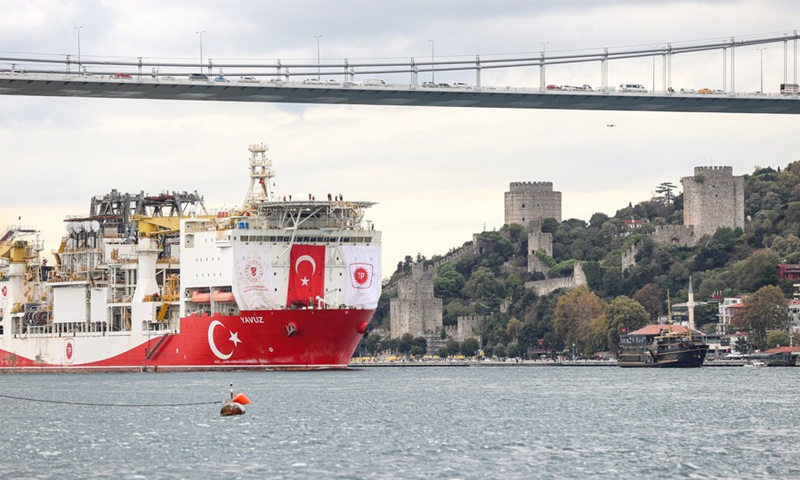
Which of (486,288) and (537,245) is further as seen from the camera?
(537,245)

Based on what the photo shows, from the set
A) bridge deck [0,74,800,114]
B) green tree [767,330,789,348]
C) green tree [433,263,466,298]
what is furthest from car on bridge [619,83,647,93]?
green tree [433,263,466,298]

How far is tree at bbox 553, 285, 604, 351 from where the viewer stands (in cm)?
9194

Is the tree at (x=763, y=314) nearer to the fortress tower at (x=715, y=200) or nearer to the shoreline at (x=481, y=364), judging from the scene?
the shoreline at (x=481, y=364)

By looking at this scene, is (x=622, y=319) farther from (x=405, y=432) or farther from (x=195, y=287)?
(x=405, y=432)

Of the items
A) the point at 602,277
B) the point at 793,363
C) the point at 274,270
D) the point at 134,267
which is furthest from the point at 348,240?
the point at 602,277

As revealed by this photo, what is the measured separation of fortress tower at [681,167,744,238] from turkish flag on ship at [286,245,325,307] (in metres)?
52.4

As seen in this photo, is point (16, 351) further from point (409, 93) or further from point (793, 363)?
point (793, 363)

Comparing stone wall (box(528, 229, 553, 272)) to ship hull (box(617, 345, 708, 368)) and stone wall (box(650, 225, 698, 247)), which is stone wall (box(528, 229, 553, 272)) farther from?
ship hull (box(617, 345, 708, 368))

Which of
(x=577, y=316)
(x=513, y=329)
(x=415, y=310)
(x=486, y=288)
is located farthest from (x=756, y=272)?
(x=486, y=288)

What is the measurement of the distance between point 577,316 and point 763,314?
1296 centimetres

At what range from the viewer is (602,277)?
343ft

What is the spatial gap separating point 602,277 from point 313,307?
153ft

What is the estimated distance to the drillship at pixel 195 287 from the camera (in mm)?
60531

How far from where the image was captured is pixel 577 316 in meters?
93.4
